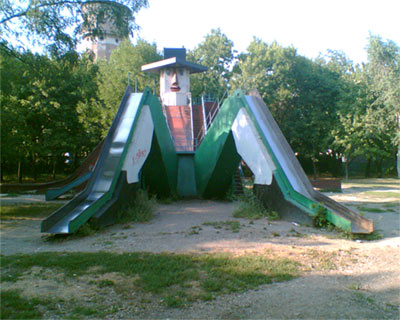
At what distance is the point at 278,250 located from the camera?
6.00 metres

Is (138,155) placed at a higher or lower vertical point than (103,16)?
lower

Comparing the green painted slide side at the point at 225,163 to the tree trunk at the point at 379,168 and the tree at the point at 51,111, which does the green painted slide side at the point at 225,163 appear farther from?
the tree trunk at the point at 379,168

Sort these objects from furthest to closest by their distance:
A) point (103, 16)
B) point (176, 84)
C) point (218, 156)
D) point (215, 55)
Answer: point (215, 55), point (176, 84), point (218, 156), point (103, 16)

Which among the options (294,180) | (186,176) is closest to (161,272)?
(294,180)

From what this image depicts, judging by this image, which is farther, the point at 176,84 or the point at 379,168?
the point at 379,168

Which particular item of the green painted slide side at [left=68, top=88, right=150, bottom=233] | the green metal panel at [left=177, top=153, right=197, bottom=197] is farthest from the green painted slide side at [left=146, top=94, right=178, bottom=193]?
the green painted slide side at [left=68, top=88, right=150, bottom=233]

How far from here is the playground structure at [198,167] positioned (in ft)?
26.1

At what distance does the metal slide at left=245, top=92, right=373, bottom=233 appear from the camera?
7.20m

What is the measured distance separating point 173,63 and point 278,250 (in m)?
16.2

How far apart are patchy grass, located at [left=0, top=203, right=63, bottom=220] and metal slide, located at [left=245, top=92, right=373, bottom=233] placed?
21.6 ft

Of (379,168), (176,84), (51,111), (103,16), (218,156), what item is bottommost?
(379,168)

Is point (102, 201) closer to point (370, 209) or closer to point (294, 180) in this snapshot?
point (294, 180)

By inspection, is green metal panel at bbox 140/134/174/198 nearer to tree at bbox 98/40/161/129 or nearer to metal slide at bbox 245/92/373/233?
metal slide at bbox 245/92/373/233

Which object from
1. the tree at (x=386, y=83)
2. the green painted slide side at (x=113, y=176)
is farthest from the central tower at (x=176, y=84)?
the tree at (x=386, y=83)
